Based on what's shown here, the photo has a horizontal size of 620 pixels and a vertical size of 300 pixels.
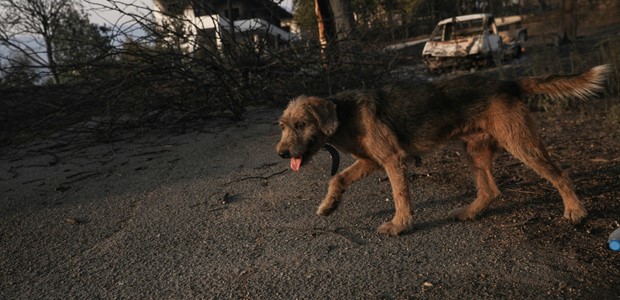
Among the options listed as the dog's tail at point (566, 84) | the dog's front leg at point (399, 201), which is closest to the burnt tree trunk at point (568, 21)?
the dog's tail at point (566, 84)

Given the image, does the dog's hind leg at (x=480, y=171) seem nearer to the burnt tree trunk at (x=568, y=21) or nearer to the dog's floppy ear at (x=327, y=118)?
the dog's floppy ear at (x=327, y=118)

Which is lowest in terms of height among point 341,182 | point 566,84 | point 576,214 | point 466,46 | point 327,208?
point 576,214

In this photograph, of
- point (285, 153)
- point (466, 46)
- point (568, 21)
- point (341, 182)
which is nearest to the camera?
point (285, 153)

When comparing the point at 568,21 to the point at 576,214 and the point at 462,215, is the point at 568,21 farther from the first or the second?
the point at 462,215

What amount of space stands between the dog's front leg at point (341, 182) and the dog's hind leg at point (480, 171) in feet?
2.73

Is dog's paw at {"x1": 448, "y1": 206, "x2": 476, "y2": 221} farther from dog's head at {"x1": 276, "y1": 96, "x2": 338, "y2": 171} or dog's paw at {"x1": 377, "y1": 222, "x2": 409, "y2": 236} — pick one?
dog's head at {"x1": 276, "y1": 96, "x2": 338, "y2": 171}

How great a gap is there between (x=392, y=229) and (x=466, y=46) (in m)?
13.4

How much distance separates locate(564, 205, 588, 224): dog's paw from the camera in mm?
3779

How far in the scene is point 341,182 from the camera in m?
4.34

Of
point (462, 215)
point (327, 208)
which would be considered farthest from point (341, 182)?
point (462, 215)

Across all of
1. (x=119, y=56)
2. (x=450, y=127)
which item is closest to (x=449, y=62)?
(x=119, y=56)

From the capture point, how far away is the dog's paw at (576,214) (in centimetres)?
378

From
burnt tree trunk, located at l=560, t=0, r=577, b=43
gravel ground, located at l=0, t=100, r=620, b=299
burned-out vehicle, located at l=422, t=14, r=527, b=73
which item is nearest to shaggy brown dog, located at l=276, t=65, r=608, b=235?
gravel ground, located at l=0, t=100, r=620, b=299

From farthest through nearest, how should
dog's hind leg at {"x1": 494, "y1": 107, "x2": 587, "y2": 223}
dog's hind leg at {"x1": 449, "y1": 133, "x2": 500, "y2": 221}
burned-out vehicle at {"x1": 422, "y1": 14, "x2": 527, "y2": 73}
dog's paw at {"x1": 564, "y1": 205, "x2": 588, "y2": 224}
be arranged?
burned-out vehicle at {"x1": 422, "y1": 14, "x2": 527, "y2": 73} → dog's hind leg at {"x1": 449, "y1": 133, "x2": 500, "y2": 221} → dog's hind leg at {"x1": 494, "y1": 107, "x2": 587, "y2": 223} → dog's paw at {"x1": 564, "y1": 205, "x2": 588, "y2": 224}
